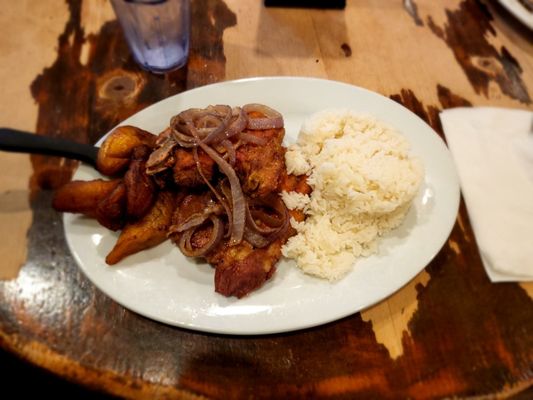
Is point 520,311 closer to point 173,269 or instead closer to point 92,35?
point 173,269

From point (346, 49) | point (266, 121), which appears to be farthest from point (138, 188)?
point (346, 49)

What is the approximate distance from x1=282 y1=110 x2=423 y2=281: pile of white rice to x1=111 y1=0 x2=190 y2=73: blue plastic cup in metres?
1.00

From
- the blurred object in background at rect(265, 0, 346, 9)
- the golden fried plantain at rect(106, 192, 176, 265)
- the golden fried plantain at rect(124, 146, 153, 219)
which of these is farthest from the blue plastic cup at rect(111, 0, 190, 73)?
the golden fried plantain at rect(106, 192, 176, 265)

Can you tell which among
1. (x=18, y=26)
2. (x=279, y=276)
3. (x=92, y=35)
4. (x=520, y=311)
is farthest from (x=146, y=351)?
(x=18, y=26)

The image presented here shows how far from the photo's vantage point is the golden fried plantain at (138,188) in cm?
163

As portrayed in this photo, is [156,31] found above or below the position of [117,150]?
above

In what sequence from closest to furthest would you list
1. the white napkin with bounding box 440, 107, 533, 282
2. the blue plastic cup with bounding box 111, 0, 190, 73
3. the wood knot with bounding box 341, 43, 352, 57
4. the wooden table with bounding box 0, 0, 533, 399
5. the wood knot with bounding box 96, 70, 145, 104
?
the wooden table with bounding box 0, 0, 533, 399, the white napkin with bounding box 440, 107, 533, 282, the blue plastic cup with bounding box 111, 0, 190, 73, the wood knot with bounding box 96, 70, 145, 104, the wood knot with bounding box 341, 43, 352, 57

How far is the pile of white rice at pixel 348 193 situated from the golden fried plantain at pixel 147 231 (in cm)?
47

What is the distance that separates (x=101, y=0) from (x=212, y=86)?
1.14 meters

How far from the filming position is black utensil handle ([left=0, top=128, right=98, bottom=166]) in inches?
61.9

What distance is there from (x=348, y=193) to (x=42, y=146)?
116 cm

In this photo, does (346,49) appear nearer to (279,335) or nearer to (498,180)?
(498,180)

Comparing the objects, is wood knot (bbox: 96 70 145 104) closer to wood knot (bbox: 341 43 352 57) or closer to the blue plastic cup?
the blue plastic cup

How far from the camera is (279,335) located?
155 cm
